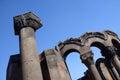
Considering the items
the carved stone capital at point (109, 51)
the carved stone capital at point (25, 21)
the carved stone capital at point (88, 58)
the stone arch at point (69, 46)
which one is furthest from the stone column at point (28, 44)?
the carved stone capital at point (109, 51)

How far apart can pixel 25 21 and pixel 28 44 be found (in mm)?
1062

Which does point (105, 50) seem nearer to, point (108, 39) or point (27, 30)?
point (108, 39)

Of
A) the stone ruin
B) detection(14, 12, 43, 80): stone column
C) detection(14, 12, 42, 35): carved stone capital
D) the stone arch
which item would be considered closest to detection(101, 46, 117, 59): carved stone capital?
the stone ruin

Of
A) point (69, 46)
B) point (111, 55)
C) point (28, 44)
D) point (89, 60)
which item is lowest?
point (28, 44)

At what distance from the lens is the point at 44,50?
8.56m

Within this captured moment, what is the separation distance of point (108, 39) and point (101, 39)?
389 millimetres

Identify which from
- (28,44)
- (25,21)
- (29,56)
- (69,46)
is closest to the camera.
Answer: (29,56)

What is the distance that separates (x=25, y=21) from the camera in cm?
706

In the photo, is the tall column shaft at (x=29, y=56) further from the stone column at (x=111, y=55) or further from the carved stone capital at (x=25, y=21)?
the stone column at (x=111, y=55)

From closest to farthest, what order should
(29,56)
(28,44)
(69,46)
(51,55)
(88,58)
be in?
(29,56) → (28,44) → (51,55) → (88,58) → (69,46)

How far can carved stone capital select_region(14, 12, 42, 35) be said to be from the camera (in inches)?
276

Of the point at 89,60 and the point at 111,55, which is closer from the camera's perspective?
the point at 89,60

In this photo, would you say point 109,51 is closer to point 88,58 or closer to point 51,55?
point 88,58

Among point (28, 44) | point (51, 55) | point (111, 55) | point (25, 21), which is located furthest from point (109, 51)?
point (28, 44)
